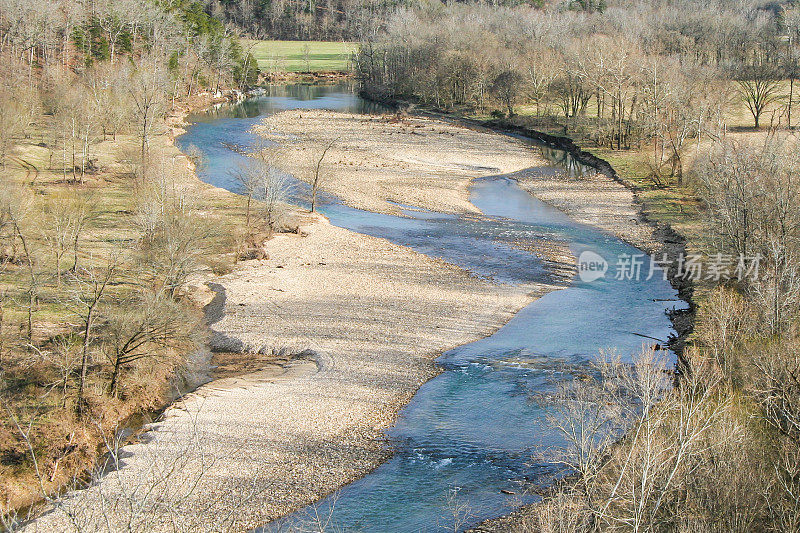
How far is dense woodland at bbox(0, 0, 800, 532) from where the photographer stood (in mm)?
19188

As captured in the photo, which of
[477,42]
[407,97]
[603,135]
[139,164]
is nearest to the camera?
[139,164]

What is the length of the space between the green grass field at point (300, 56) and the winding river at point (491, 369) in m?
112

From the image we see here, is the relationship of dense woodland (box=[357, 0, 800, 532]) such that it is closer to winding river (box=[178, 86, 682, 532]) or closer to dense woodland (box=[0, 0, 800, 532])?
dense woodland (box=[0, 0, 800, 532])

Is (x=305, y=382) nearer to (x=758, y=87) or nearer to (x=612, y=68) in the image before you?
(x=612, y=68)

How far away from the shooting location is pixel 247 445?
27.4m

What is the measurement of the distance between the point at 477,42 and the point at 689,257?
75456 mm

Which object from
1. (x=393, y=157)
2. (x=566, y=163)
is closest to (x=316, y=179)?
(x=393, y=157)

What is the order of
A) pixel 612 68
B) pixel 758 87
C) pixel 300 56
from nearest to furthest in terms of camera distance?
1. pixel 612 68
2. pixel 758 87
3. pixel 300 56

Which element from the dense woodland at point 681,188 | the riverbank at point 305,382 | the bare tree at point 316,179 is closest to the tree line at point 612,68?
the dense woodland at point 681,188

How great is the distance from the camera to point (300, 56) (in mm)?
181375

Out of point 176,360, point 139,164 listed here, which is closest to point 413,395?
point 176,360

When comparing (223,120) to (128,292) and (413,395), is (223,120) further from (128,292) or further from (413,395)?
(413,395)

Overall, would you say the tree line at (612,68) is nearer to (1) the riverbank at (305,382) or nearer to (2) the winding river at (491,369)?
(2) the winding river at (491,369)

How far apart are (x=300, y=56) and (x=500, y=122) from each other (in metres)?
93.2
